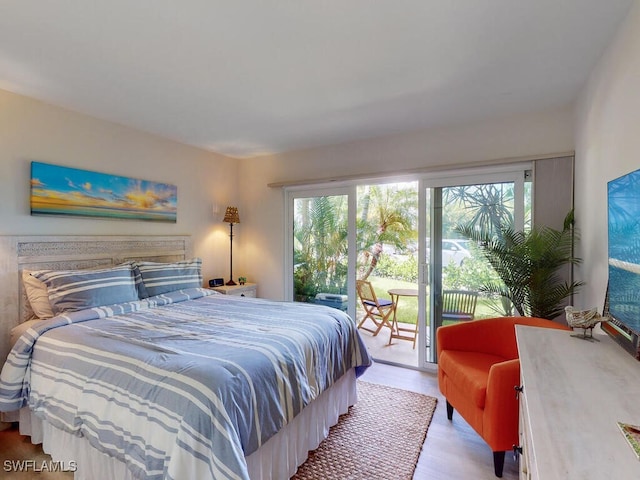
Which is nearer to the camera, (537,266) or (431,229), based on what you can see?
(537,266)

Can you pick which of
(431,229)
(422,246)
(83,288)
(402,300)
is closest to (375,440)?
(422,246)

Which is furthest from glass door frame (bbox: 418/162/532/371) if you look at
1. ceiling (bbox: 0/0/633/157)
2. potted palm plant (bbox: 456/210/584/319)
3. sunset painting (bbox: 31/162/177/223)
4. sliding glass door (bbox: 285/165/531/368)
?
sunset painting (bbox: 31/162/177/223)

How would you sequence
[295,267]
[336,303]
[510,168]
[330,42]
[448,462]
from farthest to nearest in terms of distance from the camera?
1. [295,267]
2. [336,303]
3. [510,168]
4. [448,462]
5. [330,42]

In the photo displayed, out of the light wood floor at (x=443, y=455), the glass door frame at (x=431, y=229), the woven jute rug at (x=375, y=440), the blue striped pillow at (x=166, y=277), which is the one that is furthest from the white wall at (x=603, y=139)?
the blue striped pillow at (x=166, y=277)

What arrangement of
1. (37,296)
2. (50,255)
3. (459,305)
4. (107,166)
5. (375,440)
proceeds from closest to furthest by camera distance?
1. (375,440)
2. (37,296)
3. (50,255)
4. (107,166)
5. (459,305)

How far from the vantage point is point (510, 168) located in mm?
2867

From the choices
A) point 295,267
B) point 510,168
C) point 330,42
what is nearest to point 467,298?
point 510,168

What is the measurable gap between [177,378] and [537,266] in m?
2.55

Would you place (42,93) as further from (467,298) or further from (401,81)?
(467,298)

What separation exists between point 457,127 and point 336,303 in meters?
2.36

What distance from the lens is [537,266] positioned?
2.39 meters

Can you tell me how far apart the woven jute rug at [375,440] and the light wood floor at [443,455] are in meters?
0.07

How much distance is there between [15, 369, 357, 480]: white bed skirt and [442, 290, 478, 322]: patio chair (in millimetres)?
1511

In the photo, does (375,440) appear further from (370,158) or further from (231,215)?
(231,215)
